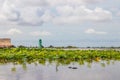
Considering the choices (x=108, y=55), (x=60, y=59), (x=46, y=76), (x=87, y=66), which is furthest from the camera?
(x=108, y=55)

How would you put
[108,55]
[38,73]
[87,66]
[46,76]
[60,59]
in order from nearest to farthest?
[46,76], [38,73], [87,66], [60,59], [108,55]

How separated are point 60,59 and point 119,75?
20.1 feet

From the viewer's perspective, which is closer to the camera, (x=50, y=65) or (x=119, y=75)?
(x=119, y=75)

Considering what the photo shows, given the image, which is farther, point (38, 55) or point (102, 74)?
point (38, 55)

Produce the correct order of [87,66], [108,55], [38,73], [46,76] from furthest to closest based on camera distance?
1. [108,55]
2. [87,66]
3. [38,73]
4. [46,76]

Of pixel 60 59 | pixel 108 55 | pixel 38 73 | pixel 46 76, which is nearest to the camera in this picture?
pixel 46 76

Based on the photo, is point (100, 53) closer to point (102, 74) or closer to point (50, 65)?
point (50, 65)

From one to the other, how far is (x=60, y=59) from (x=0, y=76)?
611 cm

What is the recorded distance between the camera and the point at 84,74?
12.4 metres

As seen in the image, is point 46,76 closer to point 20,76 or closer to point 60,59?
point 20,76

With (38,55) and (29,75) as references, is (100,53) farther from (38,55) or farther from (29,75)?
(29,75)

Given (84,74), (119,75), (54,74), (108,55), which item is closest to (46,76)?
(54,74)

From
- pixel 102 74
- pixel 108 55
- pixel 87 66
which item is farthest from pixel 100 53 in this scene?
pixel 102 74

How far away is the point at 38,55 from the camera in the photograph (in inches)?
741
